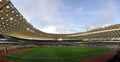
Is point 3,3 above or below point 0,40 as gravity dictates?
above

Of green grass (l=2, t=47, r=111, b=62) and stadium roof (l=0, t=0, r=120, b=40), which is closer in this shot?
green grass (l=2, t=47, r=111, b=62)

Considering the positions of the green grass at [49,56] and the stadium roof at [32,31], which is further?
the stadium roof at [32,31]

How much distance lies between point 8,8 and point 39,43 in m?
97.4

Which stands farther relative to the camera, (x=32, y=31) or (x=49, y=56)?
(x=32, y=31)

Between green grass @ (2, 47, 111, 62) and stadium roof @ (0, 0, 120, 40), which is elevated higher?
stadium roof @ (0, 0, 120, 40)

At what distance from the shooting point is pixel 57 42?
145625mm

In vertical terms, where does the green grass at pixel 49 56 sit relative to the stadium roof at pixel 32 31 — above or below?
below

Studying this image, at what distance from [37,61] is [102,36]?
309 ft

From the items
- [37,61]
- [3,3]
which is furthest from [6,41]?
[37,61]

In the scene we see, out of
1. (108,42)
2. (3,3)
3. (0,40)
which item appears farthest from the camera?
(108,42)

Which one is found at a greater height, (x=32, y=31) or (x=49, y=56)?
(x=32, y=31)

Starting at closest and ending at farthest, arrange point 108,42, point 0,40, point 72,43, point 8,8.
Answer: point 8,8
point 0,40
point 108,42
point 72,43

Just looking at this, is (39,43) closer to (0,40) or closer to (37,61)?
(0,40)

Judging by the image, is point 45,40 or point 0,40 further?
point 45,40
